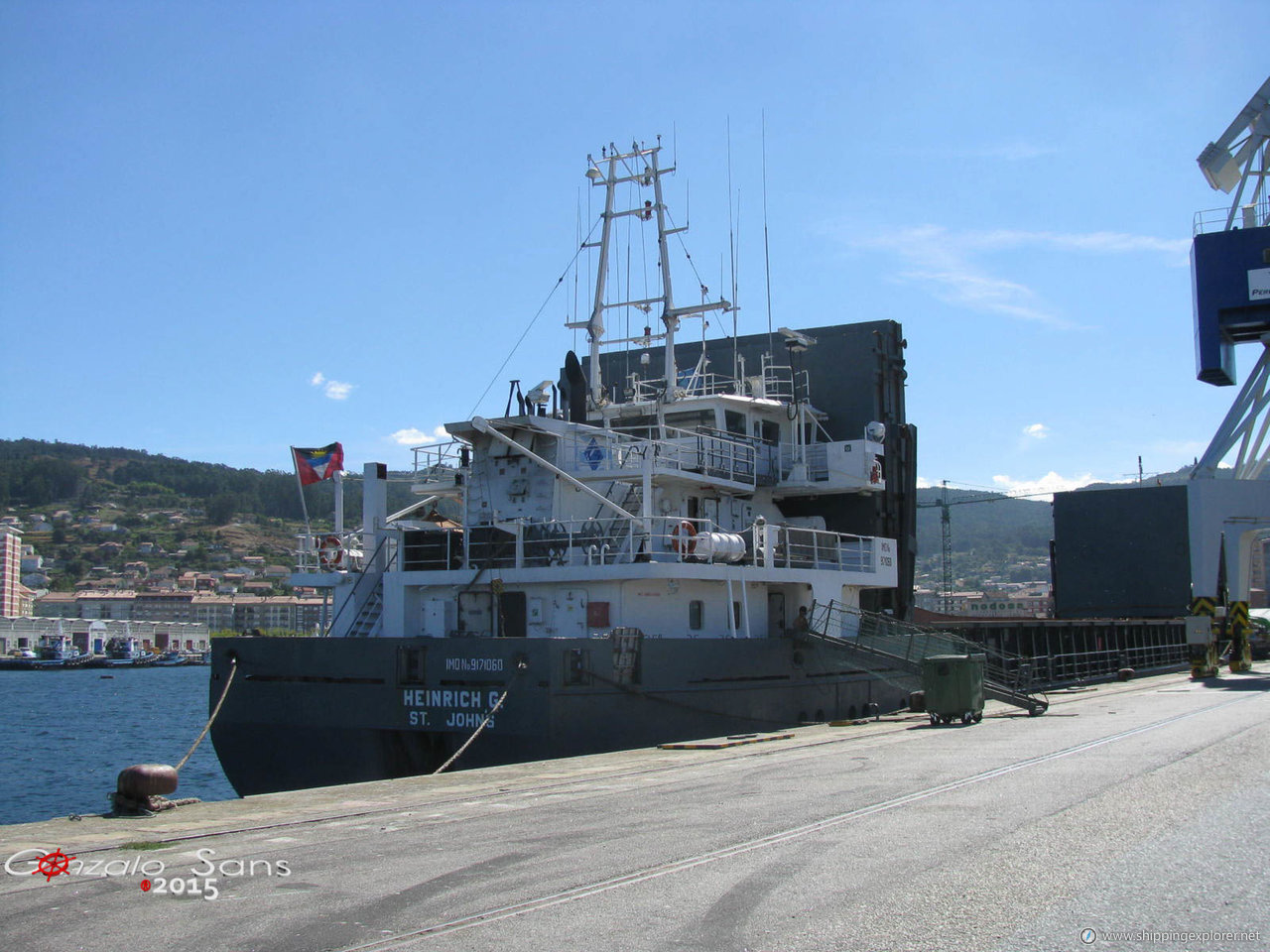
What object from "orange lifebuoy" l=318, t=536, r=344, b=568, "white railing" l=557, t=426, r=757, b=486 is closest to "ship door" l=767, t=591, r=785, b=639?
"white railing" l=557, t=426, r=757, b=486

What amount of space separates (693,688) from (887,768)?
541 centimetres

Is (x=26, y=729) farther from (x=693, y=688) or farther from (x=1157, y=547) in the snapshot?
(x=1157, y=547)

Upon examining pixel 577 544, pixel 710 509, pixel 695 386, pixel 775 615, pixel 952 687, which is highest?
pixel 695 386

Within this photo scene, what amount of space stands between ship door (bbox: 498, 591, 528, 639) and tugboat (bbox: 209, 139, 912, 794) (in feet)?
0.08

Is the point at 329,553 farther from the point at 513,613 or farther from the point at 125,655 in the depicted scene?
the point at 125,655

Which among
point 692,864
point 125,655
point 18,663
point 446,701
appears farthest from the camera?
point 125,655

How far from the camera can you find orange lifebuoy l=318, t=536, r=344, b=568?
2030 centimetres

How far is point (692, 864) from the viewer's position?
25.3 ft

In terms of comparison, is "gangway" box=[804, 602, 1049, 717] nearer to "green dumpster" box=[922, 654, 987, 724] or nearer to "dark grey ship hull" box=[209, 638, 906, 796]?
"green dumpster" box=[922, 654, 987, 724]

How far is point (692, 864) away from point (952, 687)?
12.3m

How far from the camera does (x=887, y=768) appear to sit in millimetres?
12961

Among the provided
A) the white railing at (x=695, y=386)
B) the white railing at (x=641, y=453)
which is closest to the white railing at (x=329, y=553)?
the white railing at (x=641, y=453)

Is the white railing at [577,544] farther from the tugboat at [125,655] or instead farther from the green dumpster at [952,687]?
the tugboat at [125,655]

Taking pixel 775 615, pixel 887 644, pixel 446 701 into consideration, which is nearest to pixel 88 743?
pixel 446 701
